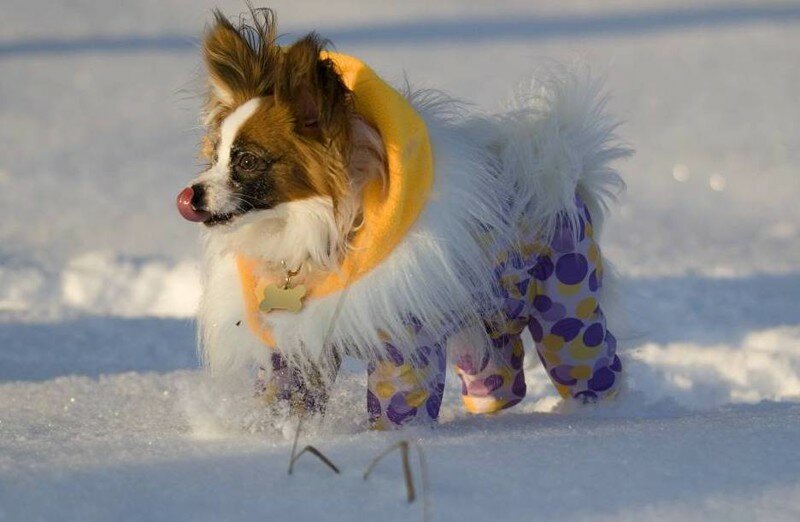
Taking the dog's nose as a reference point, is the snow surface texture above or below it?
below

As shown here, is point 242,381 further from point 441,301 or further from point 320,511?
point 320,511

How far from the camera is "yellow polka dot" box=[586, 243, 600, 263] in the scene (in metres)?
2.48

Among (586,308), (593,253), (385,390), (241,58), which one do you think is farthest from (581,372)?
(241,58)

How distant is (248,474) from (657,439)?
0.72 meters

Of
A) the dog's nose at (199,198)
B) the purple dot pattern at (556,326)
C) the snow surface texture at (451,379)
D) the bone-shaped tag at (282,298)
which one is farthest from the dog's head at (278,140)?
the purple dot pattern at (556,326)

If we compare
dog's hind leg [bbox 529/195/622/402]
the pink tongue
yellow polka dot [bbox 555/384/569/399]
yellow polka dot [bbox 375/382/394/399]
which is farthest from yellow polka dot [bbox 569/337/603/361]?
the pink tongue

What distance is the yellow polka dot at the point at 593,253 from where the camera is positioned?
2.48 meters

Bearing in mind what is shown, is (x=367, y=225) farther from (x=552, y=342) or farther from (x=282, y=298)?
(x=552, y=342)

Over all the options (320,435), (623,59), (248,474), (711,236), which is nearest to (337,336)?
(320,435)

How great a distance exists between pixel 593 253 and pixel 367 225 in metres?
0.58

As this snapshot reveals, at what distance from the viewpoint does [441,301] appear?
221 cm

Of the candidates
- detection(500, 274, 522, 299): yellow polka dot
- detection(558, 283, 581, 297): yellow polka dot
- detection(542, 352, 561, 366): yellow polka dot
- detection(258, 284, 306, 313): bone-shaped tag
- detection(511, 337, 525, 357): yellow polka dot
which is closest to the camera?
detection(258, 284, 306, 313): bone-shaped tag

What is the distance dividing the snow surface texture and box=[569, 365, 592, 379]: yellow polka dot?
0.09 meters

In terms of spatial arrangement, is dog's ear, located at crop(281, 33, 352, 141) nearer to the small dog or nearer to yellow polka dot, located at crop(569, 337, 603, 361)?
the small dog
